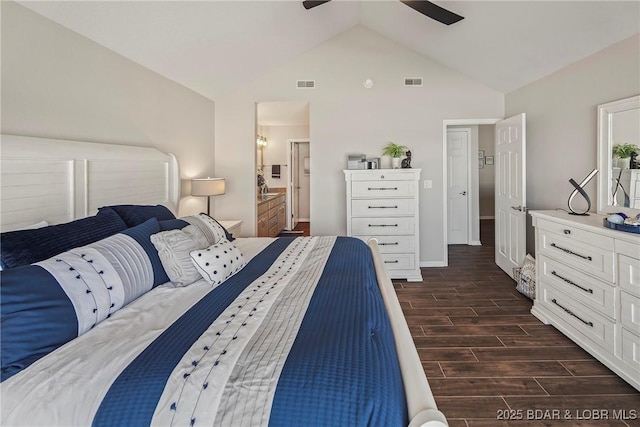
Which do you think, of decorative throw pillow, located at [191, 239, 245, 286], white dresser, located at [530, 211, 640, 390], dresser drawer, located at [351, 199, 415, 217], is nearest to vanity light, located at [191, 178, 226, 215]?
dresser drawer, located at [351, 199, 415, 217]

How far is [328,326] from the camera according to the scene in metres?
1.28

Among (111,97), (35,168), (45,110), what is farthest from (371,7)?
(35,168)

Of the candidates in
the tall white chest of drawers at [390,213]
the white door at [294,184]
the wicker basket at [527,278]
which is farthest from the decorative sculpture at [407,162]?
the white door at [294,184]

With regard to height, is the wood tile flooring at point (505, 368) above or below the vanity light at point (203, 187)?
below

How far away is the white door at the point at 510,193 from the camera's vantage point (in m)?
3.85

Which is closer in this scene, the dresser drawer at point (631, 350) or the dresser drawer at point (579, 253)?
the dresser drawer at point (631, 350)

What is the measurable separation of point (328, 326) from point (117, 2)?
2.44 meters

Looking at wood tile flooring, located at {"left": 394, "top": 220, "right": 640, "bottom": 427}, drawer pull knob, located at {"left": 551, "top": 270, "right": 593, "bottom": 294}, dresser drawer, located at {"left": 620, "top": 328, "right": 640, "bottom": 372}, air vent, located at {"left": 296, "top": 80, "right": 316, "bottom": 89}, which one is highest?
air vent, located at {"left": 296, "top": 80, "right": 316, "bottom": 89}

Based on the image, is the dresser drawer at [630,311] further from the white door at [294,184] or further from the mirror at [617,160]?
the white door at [294,184]

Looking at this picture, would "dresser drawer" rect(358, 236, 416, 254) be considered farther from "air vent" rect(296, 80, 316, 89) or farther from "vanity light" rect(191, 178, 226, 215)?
"air vent" rect(296, 80, 316, 89)

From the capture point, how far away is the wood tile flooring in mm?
1893

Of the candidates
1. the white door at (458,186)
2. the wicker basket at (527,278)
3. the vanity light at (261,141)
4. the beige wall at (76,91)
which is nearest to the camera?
the beige wall at (76,91)

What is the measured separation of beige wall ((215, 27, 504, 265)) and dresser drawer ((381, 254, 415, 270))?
572 millimetres

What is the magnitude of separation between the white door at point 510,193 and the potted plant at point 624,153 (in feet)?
3.31
